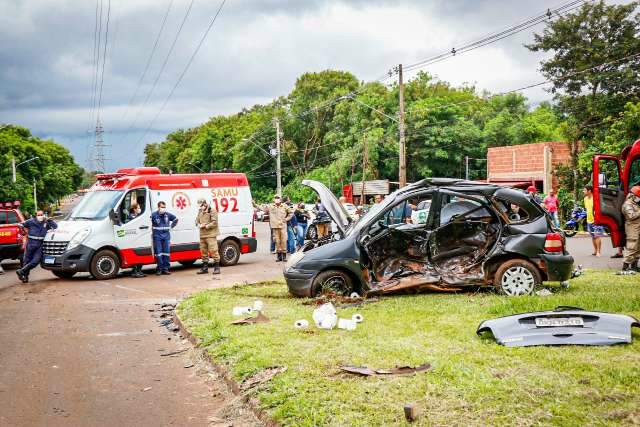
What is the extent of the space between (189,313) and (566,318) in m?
5.85

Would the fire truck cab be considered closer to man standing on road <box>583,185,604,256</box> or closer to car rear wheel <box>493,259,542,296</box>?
man standing on road <box>583,185,604,256</box>

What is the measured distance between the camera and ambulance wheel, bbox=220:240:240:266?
1880cm

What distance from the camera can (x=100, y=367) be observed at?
748 centimetres

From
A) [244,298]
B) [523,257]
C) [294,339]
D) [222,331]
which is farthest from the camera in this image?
[244,298]

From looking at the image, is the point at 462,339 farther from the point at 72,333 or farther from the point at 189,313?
the point at 72,333

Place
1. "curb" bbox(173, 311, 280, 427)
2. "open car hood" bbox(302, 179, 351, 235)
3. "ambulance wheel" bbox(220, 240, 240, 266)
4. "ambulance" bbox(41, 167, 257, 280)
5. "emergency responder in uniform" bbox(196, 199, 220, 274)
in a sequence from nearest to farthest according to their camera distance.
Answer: "curb" bbox(173, 311, 280, 427) → "open car hood" bbox(302, 179, 351, 235) → "ambulance" bbox(41, 167, 257, 280) → "emergency responder in uniform" bbox(196, 199, 220, 274) → "ambulance wheel" bbox(220, 240, 240, 266)

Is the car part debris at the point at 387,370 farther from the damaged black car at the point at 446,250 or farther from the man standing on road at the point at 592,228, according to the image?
the man standing on road at the point at 592,228

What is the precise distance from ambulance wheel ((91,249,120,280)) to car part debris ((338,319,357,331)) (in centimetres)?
997

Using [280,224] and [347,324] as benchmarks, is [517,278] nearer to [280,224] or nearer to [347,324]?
[347,324]

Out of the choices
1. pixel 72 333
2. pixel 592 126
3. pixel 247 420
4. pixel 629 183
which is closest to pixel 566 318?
pixel 247 420

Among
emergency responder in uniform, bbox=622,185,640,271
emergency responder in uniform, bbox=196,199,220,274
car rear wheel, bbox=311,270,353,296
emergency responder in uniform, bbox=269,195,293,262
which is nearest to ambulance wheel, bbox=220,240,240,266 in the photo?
emergency responder in uniform, bbox=269,195,293,262

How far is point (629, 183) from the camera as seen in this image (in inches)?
586

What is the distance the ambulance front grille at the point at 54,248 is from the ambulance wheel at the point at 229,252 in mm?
4430

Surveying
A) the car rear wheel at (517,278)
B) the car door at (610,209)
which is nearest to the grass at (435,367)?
the car rear wheel at (517,278)
